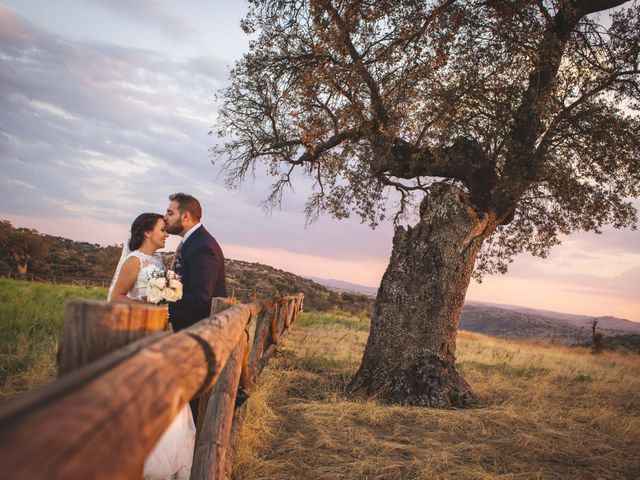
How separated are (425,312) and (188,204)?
453 centimetres

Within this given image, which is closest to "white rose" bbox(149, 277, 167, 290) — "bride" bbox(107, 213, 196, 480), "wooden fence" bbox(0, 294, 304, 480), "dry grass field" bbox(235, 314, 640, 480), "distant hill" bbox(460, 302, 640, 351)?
"bride" bbox(107, 213, 196, 480)

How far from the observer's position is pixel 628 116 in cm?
847

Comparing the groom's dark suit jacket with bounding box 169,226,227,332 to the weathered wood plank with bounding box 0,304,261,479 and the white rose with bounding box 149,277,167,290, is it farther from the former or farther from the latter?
the weathered wood plank with bounding box 0,304,261,479

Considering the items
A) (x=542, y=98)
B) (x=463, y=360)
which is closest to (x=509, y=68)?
(x=542, y=98)

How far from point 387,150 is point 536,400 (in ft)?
17.3

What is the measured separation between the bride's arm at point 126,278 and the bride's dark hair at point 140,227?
0.29m

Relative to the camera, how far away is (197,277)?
13.9ft

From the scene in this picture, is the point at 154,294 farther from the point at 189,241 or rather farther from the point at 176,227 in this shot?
the point at 176,227

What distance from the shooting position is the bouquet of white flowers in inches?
155

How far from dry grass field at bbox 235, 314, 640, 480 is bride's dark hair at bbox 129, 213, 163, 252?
2.49m

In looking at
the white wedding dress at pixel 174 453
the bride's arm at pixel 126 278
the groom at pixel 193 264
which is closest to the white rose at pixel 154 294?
the groom at pixel 193 264

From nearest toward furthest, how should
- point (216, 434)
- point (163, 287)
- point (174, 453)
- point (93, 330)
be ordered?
point (93, 330)
point (174, 453)
point (216, 434)
point (163, 287)

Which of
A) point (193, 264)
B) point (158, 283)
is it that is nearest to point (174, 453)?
point (158, 283)

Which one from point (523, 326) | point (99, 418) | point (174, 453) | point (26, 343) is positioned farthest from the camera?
point (523, 326)
